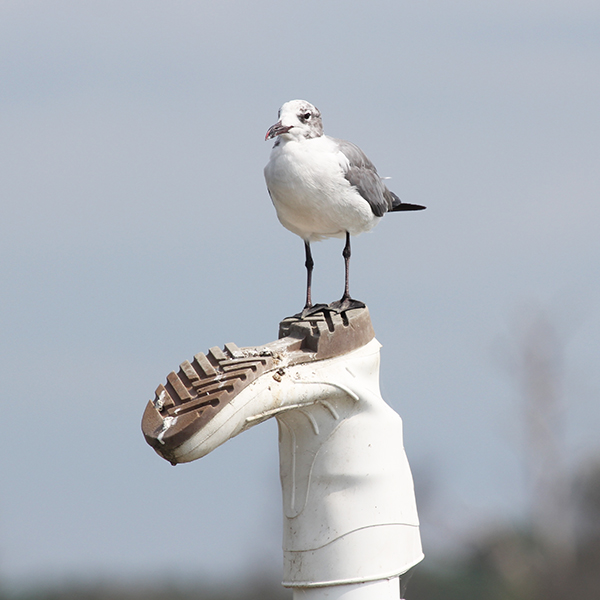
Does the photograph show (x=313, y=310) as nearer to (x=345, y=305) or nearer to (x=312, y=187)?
(x=345, y=305)

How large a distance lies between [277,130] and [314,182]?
302 mm

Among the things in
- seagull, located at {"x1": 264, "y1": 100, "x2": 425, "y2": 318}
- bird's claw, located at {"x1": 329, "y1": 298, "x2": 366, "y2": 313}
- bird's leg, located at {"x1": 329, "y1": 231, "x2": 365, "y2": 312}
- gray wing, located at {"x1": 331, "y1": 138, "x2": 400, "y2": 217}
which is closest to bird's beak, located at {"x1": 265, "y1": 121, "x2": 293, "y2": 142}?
seagull, located at {"x1": 264, "y1": 100, "x2": 425, "y2": 318}

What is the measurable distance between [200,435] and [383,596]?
3.87 ft

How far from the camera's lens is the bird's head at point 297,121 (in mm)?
5359

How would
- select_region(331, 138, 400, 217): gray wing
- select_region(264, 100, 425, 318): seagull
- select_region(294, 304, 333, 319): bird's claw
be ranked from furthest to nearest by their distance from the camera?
select_region(331, 138, 400, 217): gray wing
select_region(264, 100, 425, 318): seagull
select_region(294, 304, 333, 319): bird's claw

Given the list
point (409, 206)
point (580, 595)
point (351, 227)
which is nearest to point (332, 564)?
point (351, 227)

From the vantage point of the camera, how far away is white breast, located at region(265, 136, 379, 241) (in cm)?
531

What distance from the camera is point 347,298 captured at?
5.31 meters

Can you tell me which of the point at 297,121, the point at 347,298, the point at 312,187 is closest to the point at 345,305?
the point at 347,298

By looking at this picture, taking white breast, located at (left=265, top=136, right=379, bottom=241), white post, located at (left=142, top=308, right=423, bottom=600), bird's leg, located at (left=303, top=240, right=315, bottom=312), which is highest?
white breast, located at (left=265, top=136, right=379, bottom=241)

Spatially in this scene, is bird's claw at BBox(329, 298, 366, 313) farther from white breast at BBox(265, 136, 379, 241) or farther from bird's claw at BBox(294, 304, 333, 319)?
white breast at BBox(265, 136, 379, 241)

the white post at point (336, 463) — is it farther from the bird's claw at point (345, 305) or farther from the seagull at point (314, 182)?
the seagull at point (314, 182)

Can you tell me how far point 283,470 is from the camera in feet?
16.2

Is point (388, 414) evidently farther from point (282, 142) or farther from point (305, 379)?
point (282, 142)
